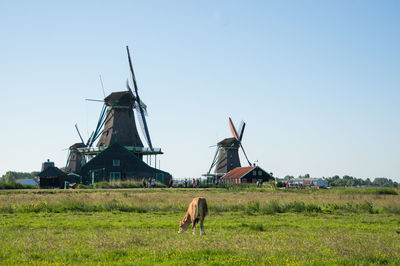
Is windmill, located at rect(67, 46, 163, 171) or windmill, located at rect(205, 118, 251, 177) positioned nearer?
windmill, located at rect(67, 46, 163, 171)

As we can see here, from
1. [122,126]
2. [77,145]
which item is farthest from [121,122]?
[77,145]

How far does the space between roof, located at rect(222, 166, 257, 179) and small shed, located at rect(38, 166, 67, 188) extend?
34461 millimetres

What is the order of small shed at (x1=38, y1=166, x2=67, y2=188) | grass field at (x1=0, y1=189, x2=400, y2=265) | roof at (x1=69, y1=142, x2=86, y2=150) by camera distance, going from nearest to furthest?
1. grass field at (x1=0, y1=189, x2=400, y2=265)
2. small shed at (x1=38, y1=166, x2=67, y2=188)
3. roof at (x1=69, y1=142, x2=86, y2=150)

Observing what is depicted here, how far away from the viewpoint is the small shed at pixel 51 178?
64312 mm

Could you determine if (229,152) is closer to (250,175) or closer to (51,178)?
(250,175)

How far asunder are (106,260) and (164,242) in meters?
2.47

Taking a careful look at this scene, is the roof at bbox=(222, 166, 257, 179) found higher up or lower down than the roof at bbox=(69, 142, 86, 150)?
lower down

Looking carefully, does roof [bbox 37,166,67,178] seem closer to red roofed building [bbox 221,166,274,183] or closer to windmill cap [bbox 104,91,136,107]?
windmill cap [bbox 104,91,136,107]

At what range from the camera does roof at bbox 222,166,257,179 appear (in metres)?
84.9

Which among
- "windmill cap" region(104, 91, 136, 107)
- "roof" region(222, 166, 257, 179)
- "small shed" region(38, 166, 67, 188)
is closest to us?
"small shed" region(38, 166, 67, 188)

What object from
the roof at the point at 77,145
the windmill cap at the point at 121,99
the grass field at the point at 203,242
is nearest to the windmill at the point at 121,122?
the windmill cap at the point at 121,99

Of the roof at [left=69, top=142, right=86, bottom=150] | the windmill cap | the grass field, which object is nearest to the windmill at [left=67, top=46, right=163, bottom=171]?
the windmill cap

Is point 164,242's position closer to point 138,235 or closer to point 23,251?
point 138,235

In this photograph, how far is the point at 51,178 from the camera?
6494 centimetres
